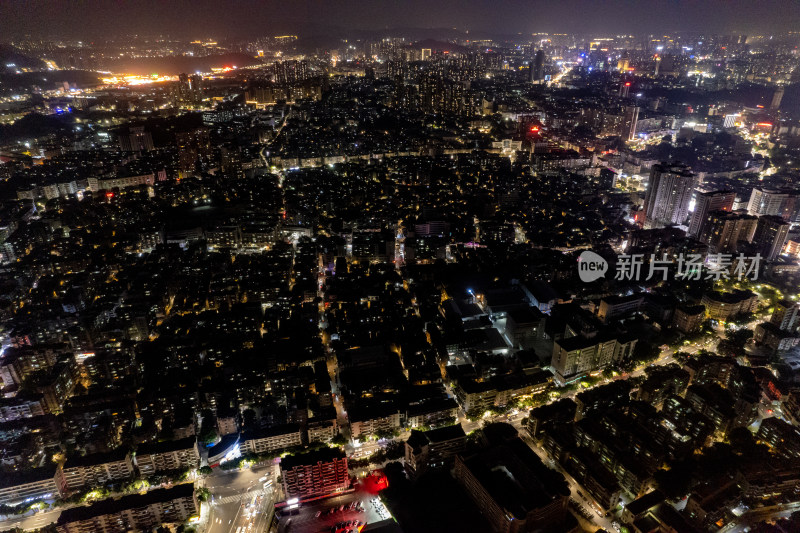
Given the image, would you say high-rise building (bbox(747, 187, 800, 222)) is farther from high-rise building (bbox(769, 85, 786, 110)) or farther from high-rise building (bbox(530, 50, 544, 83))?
high-rise building (bbox(530, 50, 544, 83))

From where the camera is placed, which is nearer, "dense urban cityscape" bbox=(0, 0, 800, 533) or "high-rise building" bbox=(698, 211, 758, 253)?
"dense urban cityscape" bbox=(0, 0, 800, 533)

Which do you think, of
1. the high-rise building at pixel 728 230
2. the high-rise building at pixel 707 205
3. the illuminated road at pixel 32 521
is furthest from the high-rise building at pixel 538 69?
the illuminated road at pixel 32 521

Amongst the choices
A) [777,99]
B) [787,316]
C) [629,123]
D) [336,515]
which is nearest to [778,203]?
[787,316]

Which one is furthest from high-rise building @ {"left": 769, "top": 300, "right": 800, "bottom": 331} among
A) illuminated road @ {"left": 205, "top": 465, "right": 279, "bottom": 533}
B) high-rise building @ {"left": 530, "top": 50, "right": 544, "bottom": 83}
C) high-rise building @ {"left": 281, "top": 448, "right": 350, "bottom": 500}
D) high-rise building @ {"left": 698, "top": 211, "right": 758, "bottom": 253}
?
high-rise building @ {"left": 530, "top": 50, "right": 544, "bottom": 83}

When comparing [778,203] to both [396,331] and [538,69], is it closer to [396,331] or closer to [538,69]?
[396,331]

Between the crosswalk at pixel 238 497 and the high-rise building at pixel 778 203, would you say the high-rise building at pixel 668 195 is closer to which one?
the high-rise building at pixel 778 203

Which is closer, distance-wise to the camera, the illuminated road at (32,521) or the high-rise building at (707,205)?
the illuminated road at (32,521)

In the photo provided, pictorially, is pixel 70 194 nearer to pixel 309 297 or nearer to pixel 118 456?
pixel 309 297
